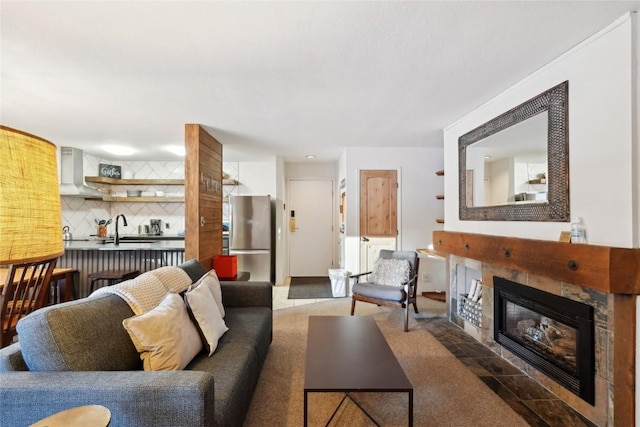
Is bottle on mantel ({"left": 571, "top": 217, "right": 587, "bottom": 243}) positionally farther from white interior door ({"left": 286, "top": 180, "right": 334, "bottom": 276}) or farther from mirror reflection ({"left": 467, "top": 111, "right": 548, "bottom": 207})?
white interior door ({"left": 286, "top": 180, "right": 334, "bottom": 276})

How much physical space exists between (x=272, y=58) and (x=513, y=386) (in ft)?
9.47

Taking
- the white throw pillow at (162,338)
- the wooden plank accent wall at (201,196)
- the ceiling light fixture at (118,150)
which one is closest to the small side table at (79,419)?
the white throw pillow at (162,338)

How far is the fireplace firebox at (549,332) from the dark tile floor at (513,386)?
13 centimetres

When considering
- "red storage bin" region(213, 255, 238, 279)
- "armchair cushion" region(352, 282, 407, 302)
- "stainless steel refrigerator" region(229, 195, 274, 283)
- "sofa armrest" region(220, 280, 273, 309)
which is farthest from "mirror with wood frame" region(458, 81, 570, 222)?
"stainless steel refrigerator" region(229, 195, 274, 283)

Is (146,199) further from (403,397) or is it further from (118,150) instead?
(403,397)

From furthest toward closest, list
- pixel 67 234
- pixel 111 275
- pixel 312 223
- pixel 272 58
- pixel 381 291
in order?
1. pixel 312 223
2. pixel 67 234
3. pixel 111 275
4. pixel 381 291
5. pixel 272 58

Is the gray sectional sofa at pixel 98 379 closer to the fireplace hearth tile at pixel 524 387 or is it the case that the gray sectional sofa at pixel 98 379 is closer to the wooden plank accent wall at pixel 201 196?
the wooden plank accent wall at pixel 201 196

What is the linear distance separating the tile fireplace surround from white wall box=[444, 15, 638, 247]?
0.43ft

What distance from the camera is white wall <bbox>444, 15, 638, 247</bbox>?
1611 millimetres

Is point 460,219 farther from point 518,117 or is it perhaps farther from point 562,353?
point 562,353

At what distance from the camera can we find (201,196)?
3488mm

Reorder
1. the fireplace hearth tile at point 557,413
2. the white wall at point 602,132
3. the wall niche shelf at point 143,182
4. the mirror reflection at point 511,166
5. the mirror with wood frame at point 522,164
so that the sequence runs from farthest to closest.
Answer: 1. the wall niche shelf at point 143,182
2. the mirror reflection at point 511,166
3. the mirror with wood frame at point 522,164
4. the fireplace hearth tile at point 557,413
5. the white wall at point 602,132

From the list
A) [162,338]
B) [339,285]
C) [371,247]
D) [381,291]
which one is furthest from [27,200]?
[371,247]

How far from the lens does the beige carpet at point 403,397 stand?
1.84 metres
